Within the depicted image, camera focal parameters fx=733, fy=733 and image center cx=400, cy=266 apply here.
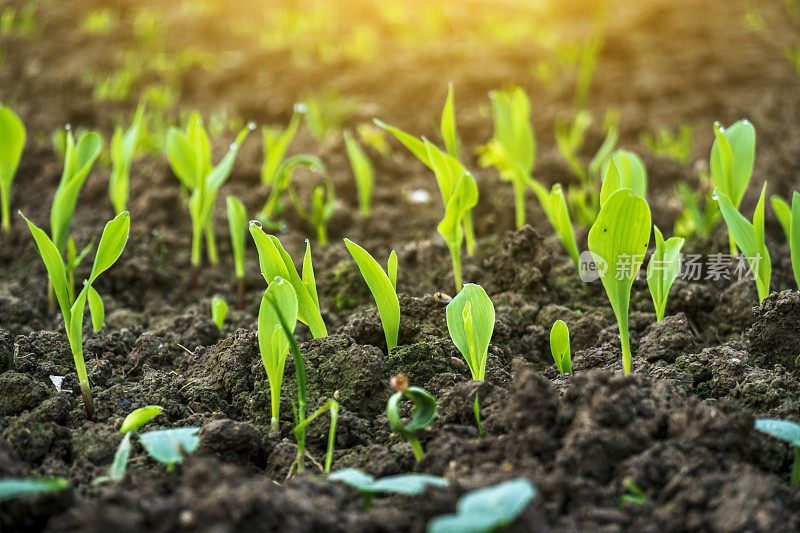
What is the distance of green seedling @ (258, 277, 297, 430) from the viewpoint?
1378 mm

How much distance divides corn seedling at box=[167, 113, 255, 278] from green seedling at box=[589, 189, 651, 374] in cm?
111

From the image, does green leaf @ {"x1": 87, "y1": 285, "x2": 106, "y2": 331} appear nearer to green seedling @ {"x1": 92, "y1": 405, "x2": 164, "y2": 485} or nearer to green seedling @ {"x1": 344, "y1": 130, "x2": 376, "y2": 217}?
green seedling @ {"x1": 92, "y1": 405, "x2": 164, "y2": 485}

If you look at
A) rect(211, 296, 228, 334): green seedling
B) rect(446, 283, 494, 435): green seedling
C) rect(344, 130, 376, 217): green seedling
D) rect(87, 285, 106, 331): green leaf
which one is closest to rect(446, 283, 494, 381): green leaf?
rect(446, 283, 494, 435): green seedling

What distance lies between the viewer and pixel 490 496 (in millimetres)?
938

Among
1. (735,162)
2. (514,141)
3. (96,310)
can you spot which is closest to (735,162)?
(735,162)

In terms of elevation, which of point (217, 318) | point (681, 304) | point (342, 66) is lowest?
point (217, 318)

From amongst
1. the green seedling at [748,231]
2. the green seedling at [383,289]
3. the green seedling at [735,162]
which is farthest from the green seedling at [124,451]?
the green seedling at [735,162]

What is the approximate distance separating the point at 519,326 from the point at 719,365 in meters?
0.51

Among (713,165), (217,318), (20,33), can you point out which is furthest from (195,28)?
(713,165)

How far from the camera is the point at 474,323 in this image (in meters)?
1.48

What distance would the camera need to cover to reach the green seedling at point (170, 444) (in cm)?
118

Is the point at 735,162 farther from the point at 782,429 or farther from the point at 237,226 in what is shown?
the point at 237,226

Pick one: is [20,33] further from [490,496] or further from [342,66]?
[490,496]

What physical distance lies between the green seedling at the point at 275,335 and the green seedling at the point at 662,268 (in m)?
0.77
